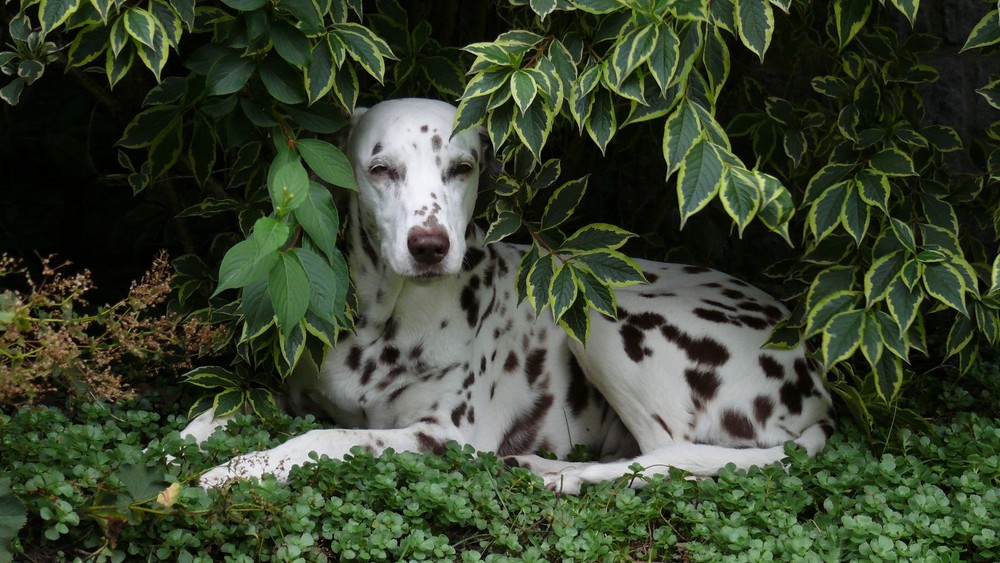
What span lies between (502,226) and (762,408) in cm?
129

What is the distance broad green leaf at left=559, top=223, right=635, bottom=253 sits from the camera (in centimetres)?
357

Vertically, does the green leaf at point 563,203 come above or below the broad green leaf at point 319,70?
below

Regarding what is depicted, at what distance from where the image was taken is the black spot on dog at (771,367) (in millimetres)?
4086

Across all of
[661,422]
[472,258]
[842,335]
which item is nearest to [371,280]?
[472,258]

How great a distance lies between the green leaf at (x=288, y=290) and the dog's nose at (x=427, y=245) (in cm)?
55

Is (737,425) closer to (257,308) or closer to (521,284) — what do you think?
(521,284)

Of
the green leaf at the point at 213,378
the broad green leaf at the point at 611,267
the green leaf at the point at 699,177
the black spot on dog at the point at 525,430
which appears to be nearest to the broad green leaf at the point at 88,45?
the green leaf at the point at 213,378

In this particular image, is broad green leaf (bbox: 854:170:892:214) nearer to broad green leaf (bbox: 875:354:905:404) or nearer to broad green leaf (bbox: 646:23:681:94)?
broad green leaf (bbox: 875:354:905:404)

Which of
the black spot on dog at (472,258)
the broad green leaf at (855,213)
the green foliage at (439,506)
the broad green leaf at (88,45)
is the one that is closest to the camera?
the green foliage at (439,506)

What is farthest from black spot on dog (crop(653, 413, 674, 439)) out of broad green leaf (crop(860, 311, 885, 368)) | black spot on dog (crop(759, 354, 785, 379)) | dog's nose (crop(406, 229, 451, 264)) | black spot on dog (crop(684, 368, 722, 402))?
dog's nose (crop(406, 229, 451, 264))

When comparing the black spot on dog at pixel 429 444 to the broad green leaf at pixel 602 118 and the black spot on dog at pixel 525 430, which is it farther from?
the broad green leaf at pixel 602 118

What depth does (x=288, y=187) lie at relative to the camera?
306 centimetres

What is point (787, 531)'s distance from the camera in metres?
3.22

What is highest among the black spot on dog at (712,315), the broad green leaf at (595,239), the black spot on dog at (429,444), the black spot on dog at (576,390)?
the broad green leaf at (595,239)
